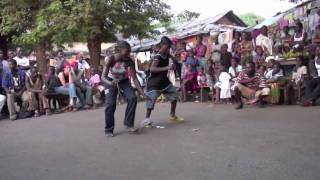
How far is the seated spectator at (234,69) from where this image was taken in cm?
1398

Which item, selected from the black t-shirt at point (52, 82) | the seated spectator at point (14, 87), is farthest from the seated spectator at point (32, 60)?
the seated spectator at point (14, 87)

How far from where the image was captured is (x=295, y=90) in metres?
12.7

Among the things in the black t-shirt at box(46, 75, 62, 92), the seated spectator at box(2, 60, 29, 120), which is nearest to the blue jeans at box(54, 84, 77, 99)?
the black t-shirt at box(46, 75, 62, 92)

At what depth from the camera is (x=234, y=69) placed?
46.5 ft

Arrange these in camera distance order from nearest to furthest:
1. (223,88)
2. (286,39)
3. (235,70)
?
(223,88) → (235,70) → (286,39)

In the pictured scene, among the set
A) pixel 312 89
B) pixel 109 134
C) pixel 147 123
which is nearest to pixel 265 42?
pixel 312 89

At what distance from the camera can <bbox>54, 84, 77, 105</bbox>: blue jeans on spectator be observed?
14305 mm

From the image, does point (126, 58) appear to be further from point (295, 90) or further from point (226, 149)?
point (295, 90)

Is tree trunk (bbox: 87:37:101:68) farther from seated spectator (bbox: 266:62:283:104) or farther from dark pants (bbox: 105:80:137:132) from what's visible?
dark pants (bbox: 105:80:137:132)

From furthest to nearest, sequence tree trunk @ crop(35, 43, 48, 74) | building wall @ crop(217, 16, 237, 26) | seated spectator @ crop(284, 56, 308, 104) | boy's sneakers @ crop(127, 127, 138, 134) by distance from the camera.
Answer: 1. building wall @ crop(217, 16, 237, 26)
2. tree trunk @ crop(35, 43, 48, 74)
3. seated spectator @ crop(284, 56, 308, 104)
4. boy's sneakers @ crop(127, 127, 138, 134)

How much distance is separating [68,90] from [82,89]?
0.55 metres

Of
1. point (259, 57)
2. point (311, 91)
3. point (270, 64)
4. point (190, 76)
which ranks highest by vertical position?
point (259, 57)

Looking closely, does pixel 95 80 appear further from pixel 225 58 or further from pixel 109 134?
pixel 109 134

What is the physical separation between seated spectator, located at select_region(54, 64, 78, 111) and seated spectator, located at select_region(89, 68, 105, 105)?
110 centimetres
